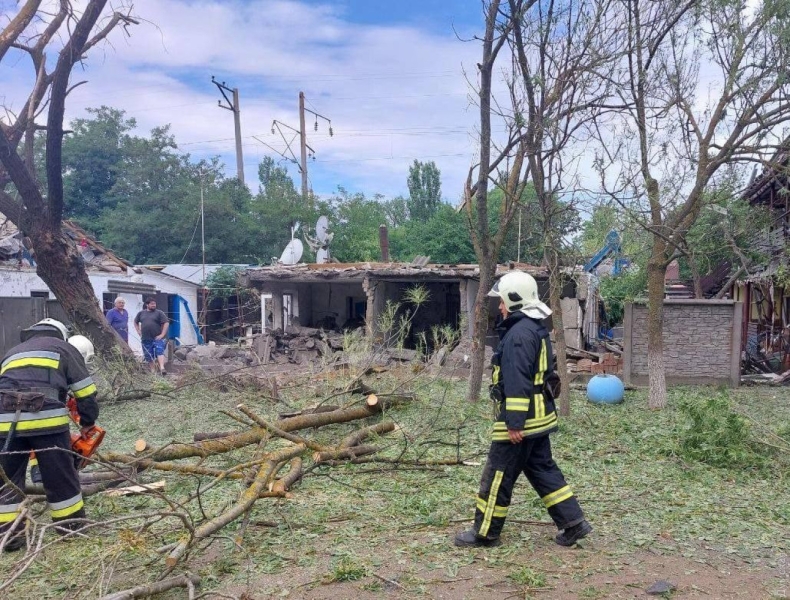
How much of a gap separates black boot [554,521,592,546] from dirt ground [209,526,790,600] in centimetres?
5

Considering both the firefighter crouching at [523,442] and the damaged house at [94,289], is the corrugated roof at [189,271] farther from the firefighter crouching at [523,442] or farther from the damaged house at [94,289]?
the firefighter crouching at [523,442]

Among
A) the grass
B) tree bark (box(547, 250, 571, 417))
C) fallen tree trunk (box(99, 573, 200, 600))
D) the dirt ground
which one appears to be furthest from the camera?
tree bark (box(547, 250, 571, 417))

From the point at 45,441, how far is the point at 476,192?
19.0ft

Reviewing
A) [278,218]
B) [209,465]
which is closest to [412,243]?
[278,218]

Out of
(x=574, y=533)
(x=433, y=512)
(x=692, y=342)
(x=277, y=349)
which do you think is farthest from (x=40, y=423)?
(x=277, y=349)

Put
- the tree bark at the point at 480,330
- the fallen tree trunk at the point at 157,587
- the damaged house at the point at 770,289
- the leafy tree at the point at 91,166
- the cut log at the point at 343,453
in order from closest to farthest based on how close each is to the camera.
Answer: the fallen tree trunk at the point at 157,587, the cut log at the point at 343,453, the tree bark at the point at 480,330, the damaged house at the point at 770,289, the leafy tree at the point at 91,166

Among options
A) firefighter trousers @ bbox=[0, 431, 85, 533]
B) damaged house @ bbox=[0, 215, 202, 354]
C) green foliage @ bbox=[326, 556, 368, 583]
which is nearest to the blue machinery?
green foliage @ bbox=[326, 556, 368, 583]

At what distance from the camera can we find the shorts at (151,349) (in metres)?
12.2

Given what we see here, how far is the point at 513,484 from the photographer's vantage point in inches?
146

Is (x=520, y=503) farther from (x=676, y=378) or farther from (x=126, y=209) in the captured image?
(x=126, y=209)

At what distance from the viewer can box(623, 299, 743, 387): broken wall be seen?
10.6 meters

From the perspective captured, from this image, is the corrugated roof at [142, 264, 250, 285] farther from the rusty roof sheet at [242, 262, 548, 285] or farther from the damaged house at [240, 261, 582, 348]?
the rusty roof sheet at [242, 262, 548, 285]

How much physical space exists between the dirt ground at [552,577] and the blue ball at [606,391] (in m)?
5.30

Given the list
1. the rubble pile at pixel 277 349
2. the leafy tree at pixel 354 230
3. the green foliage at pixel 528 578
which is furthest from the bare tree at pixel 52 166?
the leafy tree at pixel 354 230
